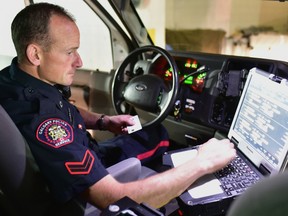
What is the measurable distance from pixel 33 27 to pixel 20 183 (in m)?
0.53

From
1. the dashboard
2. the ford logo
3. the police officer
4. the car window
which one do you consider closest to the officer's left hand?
the ford logo

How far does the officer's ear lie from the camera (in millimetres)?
1212

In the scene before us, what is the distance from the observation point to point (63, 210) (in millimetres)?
1165

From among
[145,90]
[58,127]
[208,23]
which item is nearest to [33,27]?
[58,127]

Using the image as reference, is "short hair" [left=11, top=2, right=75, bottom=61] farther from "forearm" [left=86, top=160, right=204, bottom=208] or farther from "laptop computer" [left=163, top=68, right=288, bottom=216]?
"laptop computer" [left=163, top=68, right=288, bottom=216]

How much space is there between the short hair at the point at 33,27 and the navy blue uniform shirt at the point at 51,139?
110 millimetres

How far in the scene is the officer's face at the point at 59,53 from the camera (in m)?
1.23

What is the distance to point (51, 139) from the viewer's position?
1.12m

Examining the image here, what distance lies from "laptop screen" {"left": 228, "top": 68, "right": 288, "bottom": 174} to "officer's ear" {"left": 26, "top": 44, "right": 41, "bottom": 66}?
2.69 feet

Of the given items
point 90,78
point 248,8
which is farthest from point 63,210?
point 248,8

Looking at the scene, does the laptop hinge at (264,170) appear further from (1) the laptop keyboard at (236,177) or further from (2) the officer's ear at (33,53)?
(2) the officer's ear at (33,53)

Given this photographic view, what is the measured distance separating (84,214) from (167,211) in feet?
1.34

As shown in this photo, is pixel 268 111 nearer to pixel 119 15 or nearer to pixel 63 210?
pixel 63 210

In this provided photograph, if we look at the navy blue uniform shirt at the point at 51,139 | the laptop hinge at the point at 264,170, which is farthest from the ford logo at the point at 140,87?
the laptop hinge at the point at 264,170
